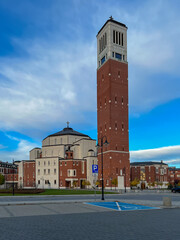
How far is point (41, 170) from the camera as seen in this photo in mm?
96125

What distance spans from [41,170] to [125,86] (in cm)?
4251

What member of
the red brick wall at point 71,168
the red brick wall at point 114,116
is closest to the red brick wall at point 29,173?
A: the red brick wall at point 71,168

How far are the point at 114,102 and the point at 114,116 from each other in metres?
4.25

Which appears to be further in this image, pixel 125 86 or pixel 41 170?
pixel 41 170

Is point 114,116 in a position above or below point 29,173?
above

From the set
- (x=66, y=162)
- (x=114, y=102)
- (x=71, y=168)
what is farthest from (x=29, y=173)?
(x=114, y=102)

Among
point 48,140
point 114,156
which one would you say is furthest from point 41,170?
point 114,156

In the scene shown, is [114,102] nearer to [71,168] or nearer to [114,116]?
[114,116]

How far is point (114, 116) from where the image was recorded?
259ft

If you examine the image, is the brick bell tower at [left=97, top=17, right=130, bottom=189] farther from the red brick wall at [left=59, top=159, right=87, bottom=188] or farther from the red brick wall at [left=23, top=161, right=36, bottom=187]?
the red brick wall at [left=23, top=161, right=36, bottom=187]

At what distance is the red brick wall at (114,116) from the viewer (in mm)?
77125

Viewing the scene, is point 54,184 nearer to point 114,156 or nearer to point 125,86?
point 114,156

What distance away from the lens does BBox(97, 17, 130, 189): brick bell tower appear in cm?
7725

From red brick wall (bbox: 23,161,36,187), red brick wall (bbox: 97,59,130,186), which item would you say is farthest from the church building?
red brick wall (bbox: 97,59,130,186)
